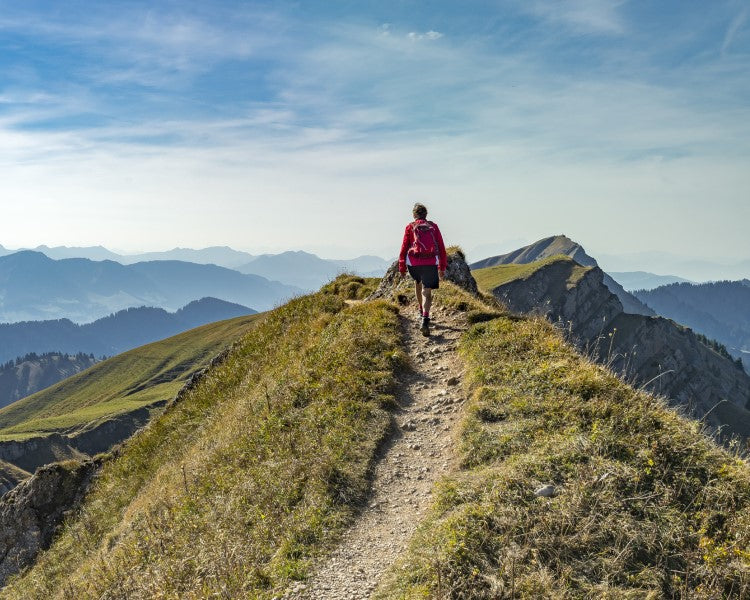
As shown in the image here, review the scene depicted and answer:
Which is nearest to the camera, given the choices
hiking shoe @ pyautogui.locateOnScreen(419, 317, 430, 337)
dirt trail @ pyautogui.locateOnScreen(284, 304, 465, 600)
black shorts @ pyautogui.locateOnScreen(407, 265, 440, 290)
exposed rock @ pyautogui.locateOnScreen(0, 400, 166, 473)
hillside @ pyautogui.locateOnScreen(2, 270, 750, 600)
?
hillside @ pyautogui.locateOnScreen(2, 270, 750, 600)

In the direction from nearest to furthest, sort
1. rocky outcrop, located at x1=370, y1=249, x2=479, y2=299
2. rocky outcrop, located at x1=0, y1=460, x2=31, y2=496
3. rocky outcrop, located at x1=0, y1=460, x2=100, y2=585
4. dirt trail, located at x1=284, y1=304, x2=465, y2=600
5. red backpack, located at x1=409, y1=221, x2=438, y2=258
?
1. dirt trail, located at x1=284, y1=304, x2=465, y2=600
2. red backpack, located at x1=409, y1=221, x2=438, y2=258
3. rocky outcrop, located at x1=0, y1=460, x2=100, y2=585
4. rocky outcrop, located at x1=370, y1=249, x2=479, y2=299
5. rocky outcrop, located at x1=0, y1=460, x2=31, y2=496

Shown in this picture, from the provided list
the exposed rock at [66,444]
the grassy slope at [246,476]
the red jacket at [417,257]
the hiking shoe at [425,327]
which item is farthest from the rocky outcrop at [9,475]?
the red jacket at [417,257]

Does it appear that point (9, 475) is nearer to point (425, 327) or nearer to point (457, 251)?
point (457, 251)

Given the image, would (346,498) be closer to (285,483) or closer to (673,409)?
(285,483)

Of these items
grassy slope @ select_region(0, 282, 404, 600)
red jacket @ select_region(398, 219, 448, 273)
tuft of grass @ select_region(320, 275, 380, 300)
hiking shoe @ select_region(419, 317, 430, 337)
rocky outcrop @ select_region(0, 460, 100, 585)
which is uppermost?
red jacket @ select_region(398, 219, 448, 273)

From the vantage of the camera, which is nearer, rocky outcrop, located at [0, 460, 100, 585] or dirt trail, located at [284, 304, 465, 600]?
dirt trail, located at [284, 304, 465, 600]

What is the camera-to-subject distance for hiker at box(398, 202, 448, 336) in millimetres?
16641

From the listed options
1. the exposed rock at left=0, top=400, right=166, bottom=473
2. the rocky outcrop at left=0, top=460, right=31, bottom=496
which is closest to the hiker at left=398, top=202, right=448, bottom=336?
the rocky outcrop at left=0, top=460, right=31, bottom=496

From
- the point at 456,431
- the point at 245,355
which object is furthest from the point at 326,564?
the point at 245,355

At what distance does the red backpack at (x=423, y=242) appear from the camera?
1659cm

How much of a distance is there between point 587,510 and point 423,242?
10260 mm

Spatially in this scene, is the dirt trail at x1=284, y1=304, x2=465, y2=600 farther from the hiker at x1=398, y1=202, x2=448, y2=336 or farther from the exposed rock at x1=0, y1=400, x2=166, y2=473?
the exposed rock at x1=0, y1=400, x2=166, y2=473

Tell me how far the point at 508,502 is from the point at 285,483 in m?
4.66

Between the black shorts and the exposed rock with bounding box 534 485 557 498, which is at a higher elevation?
the black shorts
